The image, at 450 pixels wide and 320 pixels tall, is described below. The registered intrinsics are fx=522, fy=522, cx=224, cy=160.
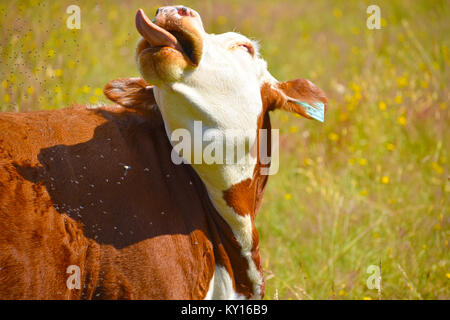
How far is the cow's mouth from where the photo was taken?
200 centimetres

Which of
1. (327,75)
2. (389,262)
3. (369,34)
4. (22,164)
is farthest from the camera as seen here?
(369,34)

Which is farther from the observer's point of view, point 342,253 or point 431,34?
point 431,34

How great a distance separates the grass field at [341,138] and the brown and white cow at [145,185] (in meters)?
1.04

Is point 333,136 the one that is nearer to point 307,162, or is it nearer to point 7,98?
point 307,162

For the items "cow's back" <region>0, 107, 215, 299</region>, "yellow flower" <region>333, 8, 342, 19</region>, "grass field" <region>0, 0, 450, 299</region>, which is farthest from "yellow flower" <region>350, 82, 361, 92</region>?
"yellow flower" <region>333, 8, 342, 19</region>

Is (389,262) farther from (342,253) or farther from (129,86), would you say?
(129,86)

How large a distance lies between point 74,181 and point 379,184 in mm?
3189

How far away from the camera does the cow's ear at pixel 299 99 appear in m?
2.62

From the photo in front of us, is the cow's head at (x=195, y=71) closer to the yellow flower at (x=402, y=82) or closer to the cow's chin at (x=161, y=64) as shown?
the cow's chin at (x=161, y=64)

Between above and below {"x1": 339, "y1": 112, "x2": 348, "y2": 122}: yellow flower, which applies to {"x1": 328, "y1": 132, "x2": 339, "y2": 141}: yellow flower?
below

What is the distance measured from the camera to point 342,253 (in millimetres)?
3816

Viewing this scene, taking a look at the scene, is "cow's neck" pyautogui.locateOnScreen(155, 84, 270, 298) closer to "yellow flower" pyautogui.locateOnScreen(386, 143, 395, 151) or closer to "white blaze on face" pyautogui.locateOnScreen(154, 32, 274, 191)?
"white blaze on face" pyautogui.locateOnScreen(154, 32, 274, 191)

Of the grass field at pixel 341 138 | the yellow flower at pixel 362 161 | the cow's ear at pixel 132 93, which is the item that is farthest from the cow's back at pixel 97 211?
the yellow flower at pixel 362 161
